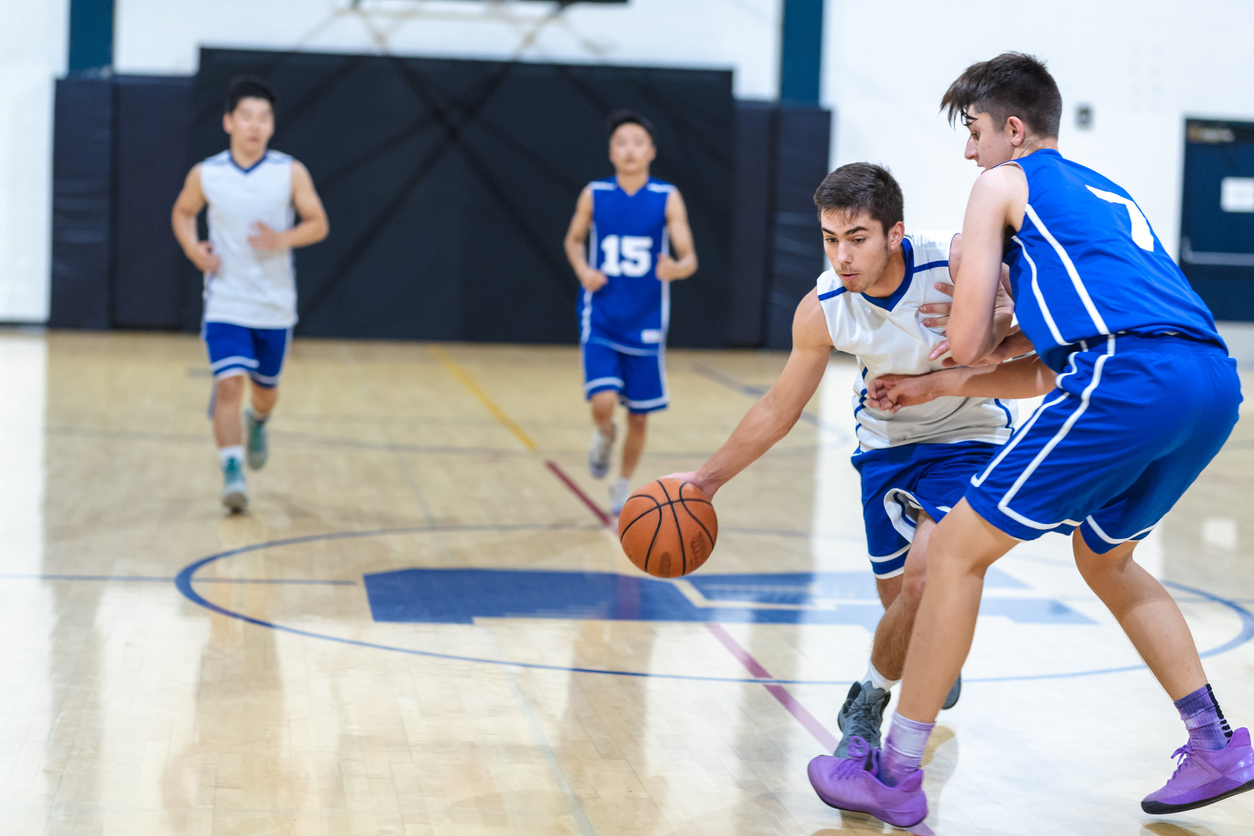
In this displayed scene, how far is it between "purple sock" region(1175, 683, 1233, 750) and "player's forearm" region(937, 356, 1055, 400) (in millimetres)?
699

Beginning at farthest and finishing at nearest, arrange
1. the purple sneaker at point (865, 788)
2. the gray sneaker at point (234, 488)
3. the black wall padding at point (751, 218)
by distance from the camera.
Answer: the black wall padding at point (751, 218) → the gray sneaker at point (234, 488) → the purple sneaker at point (865, 788)

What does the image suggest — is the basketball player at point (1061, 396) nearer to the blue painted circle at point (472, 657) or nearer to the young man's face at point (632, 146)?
the blue painted circle at point (472, 657)

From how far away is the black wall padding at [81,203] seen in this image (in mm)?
13641

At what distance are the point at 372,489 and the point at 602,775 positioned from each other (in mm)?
3651

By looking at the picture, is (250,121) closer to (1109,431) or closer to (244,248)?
(244,248)

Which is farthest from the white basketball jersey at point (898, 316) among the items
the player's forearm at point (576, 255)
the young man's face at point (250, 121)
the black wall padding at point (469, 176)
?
the black wall padding at point (469, 176)

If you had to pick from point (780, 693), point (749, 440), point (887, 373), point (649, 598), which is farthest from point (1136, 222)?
point (649, 598)

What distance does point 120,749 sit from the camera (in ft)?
9.75

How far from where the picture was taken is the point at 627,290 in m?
6.06

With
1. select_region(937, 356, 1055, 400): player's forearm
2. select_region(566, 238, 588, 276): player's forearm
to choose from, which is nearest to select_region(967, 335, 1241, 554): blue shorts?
select_region(937, 356, 1055, 400): player's forearm

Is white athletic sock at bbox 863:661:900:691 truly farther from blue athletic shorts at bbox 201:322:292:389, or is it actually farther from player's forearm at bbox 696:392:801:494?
blue athletic shorts at bbox 201:322:292:389

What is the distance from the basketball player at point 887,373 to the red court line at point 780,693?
26 cm

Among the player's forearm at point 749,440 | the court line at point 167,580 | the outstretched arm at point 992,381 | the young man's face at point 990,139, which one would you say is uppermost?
the young man's face at point 990,139

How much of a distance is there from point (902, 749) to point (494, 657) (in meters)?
1.44
